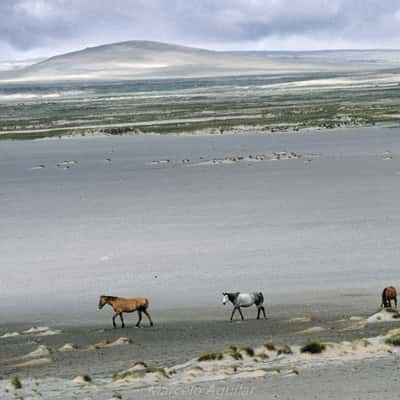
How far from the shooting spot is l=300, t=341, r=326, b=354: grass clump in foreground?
45.3 feet

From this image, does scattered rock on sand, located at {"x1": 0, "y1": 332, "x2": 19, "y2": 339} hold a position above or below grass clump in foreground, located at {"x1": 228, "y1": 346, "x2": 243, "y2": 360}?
below

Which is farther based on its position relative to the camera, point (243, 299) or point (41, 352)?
point (243, 299)

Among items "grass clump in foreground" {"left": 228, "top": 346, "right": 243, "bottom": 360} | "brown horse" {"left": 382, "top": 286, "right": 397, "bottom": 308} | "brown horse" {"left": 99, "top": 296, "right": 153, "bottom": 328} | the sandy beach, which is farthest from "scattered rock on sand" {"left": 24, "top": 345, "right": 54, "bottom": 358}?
"brown horse" {"left": 382, "top": 286, "right": 397, "bottom": 308}

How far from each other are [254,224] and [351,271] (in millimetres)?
7603

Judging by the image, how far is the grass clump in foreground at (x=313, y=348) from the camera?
13.8 meters

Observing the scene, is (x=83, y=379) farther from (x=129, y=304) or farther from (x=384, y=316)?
(x=384, y=316)

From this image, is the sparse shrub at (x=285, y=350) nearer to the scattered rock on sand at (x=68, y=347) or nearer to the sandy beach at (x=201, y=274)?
the sandy beach at (x=201, y=274)

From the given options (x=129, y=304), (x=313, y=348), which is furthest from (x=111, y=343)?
(x=313, y=348)

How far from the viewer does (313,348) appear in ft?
45.5

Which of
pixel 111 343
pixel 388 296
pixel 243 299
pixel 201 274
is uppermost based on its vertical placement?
pixel 243 299

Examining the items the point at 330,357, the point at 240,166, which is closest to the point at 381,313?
the point at 330,357

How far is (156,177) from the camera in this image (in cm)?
4419

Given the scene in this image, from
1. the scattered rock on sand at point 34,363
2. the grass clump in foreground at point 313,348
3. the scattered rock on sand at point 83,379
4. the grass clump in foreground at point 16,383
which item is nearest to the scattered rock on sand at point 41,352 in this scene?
the scattered rock on sand at point 34,363

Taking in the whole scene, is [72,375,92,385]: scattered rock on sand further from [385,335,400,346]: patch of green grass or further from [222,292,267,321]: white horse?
[222,292,267,321]: white horse
